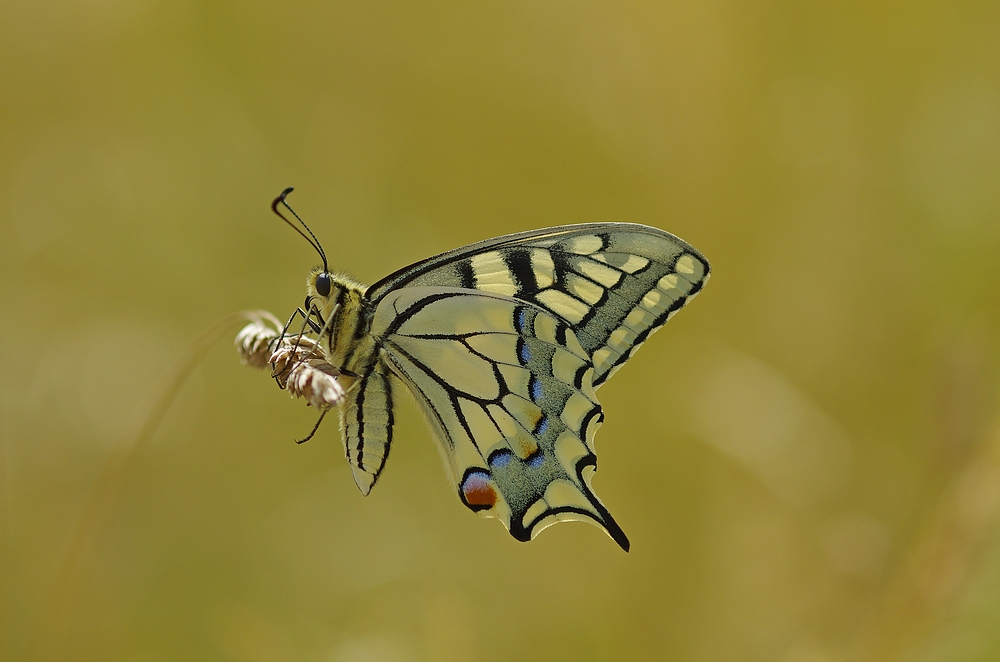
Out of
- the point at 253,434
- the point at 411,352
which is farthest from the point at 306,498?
the point at 411,352

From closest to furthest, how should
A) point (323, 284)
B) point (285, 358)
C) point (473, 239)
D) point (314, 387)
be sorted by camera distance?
point (314, 387), point (285, 358), point (323, 284), point (473, 239)

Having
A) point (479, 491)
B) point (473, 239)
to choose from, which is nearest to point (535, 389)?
point (479, 491)

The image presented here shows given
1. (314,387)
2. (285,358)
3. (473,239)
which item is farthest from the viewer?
(473,239)

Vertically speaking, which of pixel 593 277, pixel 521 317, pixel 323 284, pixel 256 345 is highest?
pixel 593 277

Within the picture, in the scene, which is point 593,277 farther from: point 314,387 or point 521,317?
point 314,387

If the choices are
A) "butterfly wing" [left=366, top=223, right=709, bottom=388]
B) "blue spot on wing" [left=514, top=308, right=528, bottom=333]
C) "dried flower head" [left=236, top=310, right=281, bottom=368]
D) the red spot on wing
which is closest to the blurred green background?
the red spot on wing

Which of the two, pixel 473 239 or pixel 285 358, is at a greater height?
pixel 473 239
